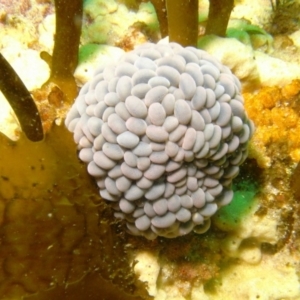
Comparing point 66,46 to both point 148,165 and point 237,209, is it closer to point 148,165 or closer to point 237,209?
point 148,165

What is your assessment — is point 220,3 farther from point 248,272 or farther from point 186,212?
point 248,272

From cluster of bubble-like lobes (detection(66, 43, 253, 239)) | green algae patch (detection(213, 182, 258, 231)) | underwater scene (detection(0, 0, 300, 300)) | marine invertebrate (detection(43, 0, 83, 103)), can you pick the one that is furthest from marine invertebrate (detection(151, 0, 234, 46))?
green algae patch (detection(213, 182, 258, 231))

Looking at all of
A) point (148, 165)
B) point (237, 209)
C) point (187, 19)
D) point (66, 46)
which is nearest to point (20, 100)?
point (66, 46)

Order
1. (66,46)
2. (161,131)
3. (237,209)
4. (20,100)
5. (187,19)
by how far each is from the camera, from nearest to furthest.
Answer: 1. (161,131)
2. (20,100)
3. (187,19)
4. (66,46)
5. (237,209)

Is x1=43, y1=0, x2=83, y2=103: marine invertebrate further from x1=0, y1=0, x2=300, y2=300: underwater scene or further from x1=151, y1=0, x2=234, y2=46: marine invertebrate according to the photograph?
x1=151, y1=0, x2=234, y2=46: marine invertebrate

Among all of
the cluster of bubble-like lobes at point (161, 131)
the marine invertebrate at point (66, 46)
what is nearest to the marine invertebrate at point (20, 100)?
the cluster of bubble-like lobes at point (161, 131)

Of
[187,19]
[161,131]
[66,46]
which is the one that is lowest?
[161,131]
